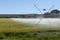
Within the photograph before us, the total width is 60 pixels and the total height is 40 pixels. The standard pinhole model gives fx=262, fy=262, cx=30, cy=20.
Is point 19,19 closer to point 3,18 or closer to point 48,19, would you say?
point 3,18

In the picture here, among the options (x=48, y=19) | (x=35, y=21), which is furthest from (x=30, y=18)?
(x=48, y=19)

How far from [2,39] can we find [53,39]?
15.3 feet

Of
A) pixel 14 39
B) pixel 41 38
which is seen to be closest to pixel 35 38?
pixel 41 38

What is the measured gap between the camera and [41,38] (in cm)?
2422

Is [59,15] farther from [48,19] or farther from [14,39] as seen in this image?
[14,39]

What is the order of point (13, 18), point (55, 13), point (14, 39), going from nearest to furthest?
point (14, 39)
point (55, 13)
point (13, 18)

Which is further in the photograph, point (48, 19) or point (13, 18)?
point (13, 18)

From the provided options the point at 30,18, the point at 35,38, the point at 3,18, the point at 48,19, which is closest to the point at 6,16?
the point at 3,18

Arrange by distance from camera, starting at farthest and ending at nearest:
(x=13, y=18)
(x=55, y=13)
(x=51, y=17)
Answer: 1. (x=13, y=18)
2. (x=51, y=17)
3. (x=55, y=13)

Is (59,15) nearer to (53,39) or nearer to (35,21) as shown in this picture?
(35,21)

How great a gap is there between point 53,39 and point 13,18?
88.1ft

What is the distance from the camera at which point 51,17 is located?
152 feet

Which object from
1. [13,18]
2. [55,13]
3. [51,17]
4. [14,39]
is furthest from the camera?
[13,18]

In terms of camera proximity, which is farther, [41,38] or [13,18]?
[13,18]
